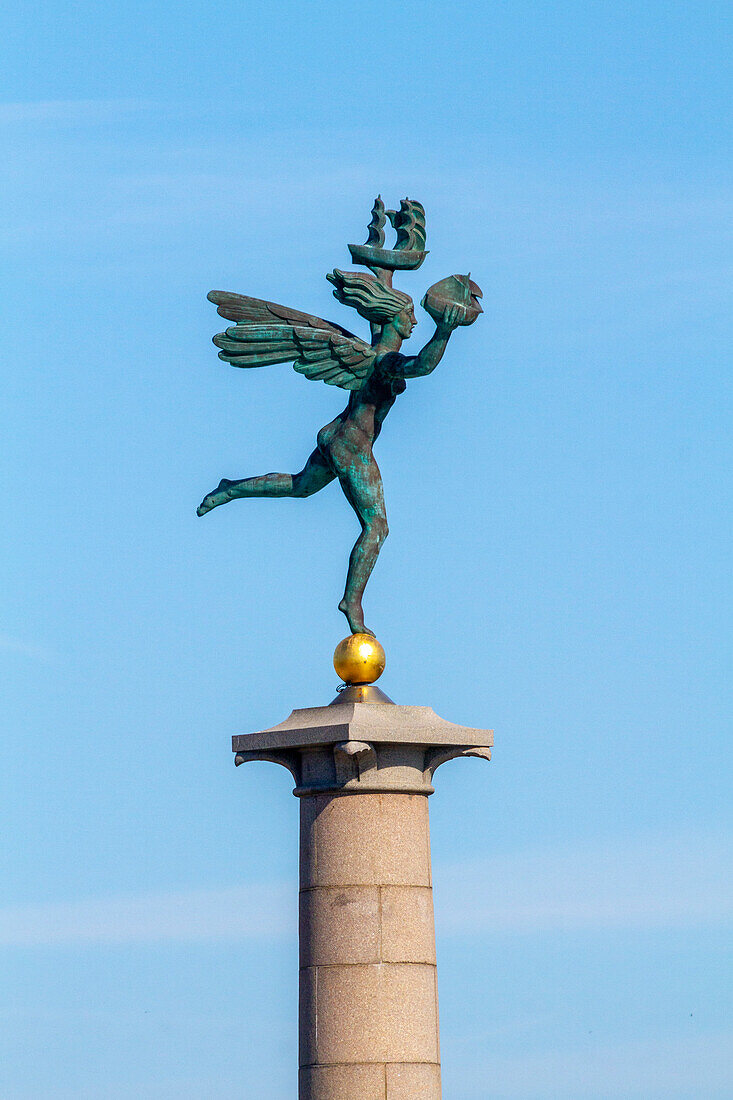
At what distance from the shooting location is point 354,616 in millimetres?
19031

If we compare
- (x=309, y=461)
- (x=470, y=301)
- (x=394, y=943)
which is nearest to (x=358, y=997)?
(x=394, y=943)

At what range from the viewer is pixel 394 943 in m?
17.6

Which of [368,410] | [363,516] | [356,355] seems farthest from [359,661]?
Answer: [356,355]

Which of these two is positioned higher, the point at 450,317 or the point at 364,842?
the point at 450,317

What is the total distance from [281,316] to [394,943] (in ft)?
21.3

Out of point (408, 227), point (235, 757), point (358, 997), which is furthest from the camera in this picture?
point (408, 227)

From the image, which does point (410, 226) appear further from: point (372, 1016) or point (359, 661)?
point (372, 1016)

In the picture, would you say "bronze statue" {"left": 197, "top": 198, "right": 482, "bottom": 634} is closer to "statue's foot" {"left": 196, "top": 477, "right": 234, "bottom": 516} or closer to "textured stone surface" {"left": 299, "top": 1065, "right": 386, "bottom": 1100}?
"statue's foot" {"left": 196, "top": 477, "right": 234, "bottom": 516}

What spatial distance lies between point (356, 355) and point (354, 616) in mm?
2665

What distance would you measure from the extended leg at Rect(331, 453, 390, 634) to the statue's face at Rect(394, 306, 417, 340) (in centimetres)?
140

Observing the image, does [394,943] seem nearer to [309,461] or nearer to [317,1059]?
[317,1059]

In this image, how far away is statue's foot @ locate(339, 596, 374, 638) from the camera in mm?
19000

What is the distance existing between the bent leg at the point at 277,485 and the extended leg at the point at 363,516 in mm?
409

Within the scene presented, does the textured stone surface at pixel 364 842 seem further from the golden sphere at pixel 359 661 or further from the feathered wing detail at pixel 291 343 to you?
the feathered wing detail at pixel 291 343
